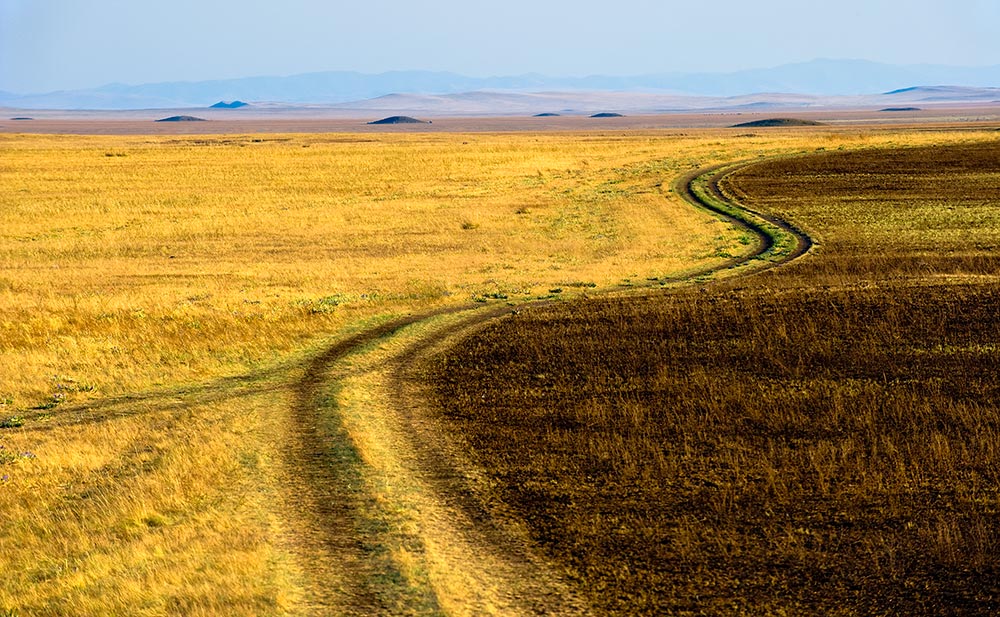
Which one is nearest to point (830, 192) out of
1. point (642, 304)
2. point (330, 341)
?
point (642, 304)

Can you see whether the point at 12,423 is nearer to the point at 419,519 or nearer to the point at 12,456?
the point at 12,456

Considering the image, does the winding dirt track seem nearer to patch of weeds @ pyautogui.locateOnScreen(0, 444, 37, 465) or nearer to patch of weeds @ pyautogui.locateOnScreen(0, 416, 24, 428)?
patch of weeds @ pyautogui.locateOnScreen(0, 444, 37, 465)

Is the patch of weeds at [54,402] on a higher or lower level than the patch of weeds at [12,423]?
higher

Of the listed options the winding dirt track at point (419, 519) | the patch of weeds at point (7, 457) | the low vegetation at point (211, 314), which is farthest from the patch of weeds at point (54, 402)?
the winding dirt track at point (419, 519)

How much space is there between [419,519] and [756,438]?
5454 millimetres

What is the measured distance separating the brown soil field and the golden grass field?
2836 mm

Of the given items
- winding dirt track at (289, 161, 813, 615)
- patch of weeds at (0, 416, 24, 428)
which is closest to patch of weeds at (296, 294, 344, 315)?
winding dirt track at (289, 161, 813, 615)

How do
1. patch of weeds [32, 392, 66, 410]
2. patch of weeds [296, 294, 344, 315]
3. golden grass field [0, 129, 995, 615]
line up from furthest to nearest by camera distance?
1. patch of weeds [296, 294, 344, 315]
2. patch of weeds [32, 392, 66, 410]
3. golden grass field [0, 129, 995, 615]

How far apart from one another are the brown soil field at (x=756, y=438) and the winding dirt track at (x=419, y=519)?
39cm

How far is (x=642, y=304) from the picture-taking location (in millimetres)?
24719

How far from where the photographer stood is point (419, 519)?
12.2m

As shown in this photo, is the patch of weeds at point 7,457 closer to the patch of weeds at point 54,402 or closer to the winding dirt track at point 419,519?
the patch of weeds at point 54,402

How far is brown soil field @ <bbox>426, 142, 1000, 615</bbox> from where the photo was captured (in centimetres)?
1069

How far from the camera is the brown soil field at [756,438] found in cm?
1069
